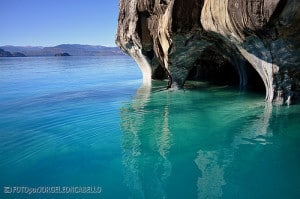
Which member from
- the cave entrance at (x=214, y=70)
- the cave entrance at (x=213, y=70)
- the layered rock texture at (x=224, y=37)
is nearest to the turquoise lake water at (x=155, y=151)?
the layered rock texture at (x=224, y=37)

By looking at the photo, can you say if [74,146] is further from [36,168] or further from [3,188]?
[3,188]

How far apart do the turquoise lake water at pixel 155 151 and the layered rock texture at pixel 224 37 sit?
1.90 meters

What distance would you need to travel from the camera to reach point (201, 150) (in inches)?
355

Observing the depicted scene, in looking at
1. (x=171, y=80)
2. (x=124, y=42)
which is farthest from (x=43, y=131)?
(x=124, y=42)

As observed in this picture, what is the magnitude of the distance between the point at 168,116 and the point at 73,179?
674cm

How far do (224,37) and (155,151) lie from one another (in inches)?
314

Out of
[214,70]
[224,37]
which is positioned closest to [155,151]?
[224,37]

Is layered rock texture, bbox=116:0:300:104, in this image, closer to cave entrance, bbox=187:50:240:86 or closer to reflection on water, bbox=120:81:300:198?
cave entrance, bbox=187:50:240:86

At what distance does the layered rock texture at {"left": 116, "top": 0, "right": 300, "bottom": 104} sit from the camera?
429 inches

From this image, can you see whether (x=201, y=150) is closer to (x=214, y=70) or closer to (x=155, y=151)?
(x=155, y=151)

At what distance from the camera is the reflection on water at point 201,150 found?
6754mm

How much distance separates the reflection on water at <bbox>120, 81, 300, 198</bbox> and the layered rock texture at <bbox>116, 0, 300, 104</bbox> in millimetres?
1889

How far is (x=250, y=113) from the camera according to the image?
13.3m

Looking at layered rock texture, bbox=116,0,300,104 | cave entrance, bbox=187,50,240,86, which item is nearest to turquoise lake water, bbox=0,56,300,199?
layered rock texture, bbox=116,0,300,104
